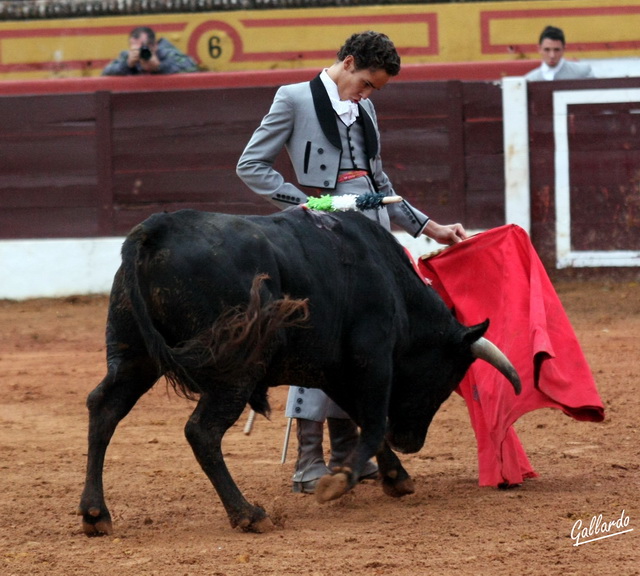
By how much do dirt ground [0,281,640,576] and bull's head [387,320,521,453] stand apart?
192 millimetres

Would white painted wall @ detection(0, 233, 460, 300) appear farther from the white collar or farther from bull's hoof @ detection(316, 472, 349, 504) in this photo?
bull's hoof @ detection(316, 472, 349, 504)

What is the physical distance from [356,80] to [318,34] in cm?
634

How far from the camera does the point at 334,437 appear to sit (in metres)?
3.89

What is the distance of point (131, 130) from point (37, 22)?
8.14ft

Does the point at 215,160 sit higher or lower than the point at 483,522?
higher

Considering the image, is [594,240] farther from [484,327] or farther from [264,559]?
[264,559]

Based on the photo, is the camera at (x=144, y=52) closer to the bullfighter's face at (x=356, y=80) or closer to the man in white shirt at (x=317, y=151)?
the man in white shirt at (x=317, y=151)

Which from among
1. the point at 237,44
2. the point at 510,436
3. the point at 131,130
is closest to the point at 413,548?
the point at 510,436

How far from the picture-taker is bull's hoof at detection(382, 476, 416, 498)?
361 cm

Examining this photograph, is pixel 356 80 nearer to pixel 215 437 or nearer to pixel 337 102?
pixel 337 102

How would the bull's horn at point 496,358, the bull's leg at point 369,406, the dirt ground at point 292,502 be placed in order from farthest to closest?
1. the bull's horn at point 496,358
2. the bull's leg at point 369,406
3. the dirt ground at point 292,502

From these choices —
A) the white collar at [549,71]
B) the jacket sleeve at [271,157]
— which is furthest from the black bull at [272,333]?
the white collar at [549,71]

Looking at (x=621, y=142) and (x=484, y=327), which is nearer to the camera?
(x=484, y=327)
